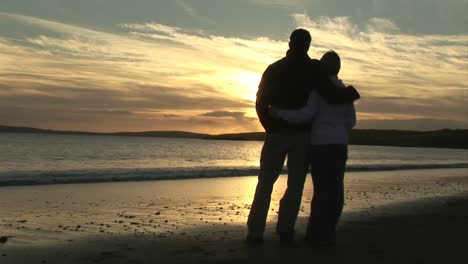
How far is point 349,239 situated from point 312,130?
1.35 metres

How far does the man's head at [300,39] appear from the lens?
566 centimetres

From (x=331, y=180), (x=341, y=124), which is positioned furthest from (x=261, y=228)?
(x=341, y=124)

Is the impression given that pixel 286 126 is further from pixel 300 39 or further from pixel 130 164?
pixel 130 164

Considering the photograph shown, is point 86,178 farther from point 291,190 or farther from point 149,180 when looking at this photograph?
point 291,190

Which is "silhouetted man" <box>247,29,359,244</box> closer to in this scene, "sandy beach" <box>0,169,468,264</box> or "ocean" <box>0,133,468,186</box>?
"sandy beach" <box>0,169,468,264</box>

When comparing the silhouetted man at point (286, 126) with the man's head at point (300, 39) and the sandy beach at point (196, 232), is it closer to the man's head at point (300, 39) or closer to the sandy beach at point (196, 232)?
the man's head at point (300, 39)

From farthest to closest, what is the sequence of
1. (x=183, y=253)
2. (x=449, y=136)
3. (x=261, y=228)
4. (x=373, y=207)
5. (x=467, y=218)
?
(x=449, y=136)
(x=373, y=207)
(x=467, y=218)
(x=261, y=228)
(x=183, y=253)

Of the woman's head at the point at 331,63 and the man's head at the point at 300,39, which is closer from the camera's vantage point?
the man's head at the point at 300,39

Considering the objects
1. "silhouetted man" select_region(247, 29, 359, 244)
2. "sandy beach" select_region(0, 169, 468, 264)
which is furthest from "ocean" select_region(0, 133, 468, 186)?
"silhouetted man" select_region(247, 29, 359, 244)

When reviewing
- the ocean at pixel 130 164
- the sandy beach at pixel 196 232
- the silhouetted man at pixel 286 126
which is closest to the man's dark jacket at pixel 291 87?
the silhouetted man at pixel 286 126

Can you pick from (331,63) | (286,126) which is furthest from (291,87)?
(331,63)

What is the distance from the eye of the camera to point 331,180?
5691mm

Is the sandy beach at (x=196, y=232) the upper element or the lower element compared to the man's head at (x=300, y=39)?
lower

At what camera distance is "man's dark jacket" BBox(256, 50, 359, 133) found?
5605 mm
